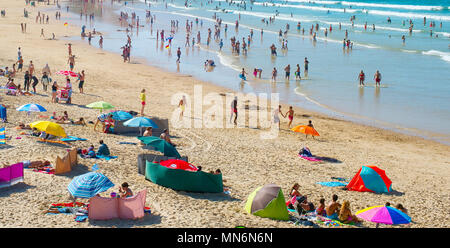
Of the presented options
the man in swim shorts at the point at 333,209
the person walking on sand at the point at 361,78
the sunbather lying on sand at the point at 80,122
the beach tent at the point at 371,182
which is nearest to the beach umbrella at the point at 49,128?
the sunbather lying on sand at the point at 80,122

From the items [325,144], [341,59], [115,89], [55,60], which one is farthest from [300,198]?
[341,59]

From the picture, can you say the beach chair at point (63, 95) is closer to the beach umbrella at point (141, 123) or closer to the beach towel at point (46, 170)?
the beach umbrella at point (141, 123)

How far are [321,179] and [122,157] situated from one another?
548 centimetres

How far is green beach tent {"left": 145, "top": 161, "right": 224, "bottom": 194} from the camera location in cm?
1188

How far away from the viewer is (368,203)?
483 inches

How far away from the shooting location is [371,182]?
13.1 metres

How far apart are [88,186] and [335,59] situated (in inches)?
1178

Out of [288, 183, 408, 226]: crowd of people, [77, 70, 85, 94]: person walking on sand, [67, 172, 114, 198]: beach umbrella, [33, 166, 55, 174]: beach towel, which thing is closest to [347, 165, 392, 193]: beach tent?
[288, 183, 408, 226]: crowd of people

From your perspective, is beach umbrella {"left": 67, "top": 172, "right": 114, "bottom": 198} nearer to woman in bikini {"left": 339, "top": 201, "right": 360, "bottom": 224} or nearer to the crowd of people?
the crowd of people

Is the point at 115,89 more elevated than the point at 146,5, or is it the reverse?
the point at 146,5

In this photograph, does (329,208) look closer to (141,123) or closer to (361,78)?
(141,123)

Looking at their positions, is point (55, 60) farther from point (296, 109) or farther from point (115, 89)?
point (296, 109)

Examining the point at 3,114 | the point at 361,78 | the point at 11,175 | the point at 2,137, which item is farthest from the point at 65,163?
the point at 361,78

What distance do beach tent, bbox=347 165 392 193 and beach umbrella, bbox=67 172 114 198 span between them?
20.9 ft
